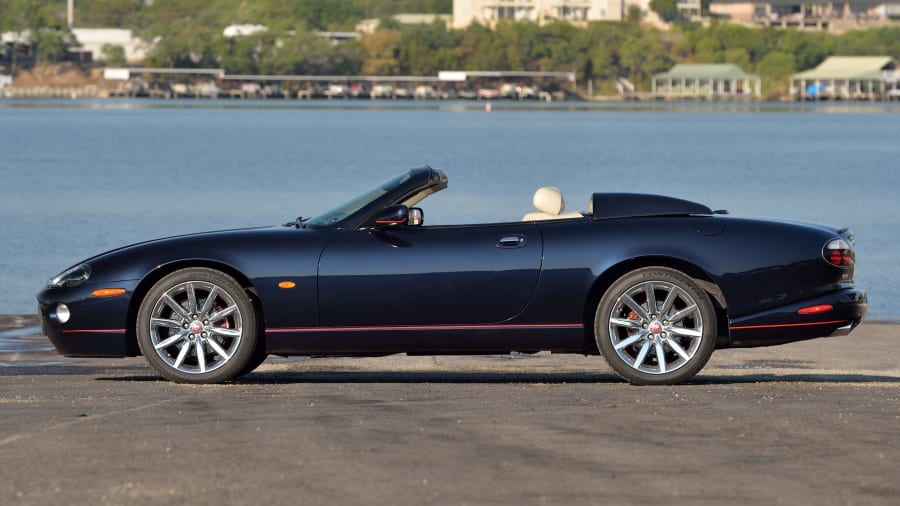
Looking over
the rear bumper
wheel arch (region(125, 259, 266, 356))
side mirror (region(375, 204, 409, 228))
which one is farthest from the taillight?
wheel arch (region(125, 259, 266, 356))

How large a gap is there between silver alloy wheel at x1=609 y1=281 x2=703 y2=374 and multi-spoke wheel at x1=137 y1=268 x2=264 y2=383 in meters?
1.96

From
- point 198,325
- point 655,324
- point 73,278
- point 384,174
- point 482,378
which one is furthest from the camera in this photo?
point 384,174

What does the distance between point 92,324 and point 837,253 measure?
13.3 ft

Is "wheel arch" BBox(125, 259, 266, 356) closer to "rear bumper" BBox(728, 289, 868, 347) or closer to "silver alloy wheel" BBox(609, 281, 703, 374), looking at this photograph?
"silver alloy wheel" BBox(609, 281, 703, 374)

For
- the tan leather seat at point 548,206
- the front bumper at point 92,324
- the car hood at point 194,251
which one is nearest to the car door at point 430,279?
the car hood at point 194,251

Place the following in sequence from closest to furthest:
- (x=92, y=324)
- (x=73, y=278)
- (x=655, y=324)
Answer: (x=655, y=324), (x=92, y=324), (x=73, y=278)

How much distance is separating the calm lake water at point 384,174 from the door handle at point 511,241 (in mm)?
16068

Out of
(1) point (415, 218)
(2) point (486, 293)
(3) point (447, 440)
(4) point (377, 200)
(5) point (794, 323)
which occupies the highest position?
(4) point (377, 200)

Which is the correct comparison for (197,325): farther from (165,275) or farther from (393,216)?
(393,216)

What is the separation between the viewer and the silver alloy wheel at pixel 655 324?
9320 millimetres

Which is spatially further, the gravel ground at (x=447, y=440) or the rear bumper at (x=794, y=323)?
the rear bumper at (x=794, y=323)

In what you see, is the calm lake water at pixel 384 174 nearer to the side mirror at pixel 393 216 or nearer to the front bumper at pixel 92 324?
the front bumper at pixel 92 324

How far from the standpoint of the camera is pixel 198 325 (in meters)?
9.45

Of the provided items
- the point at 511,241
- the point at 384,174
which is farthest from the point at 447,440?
the point at 384,174
